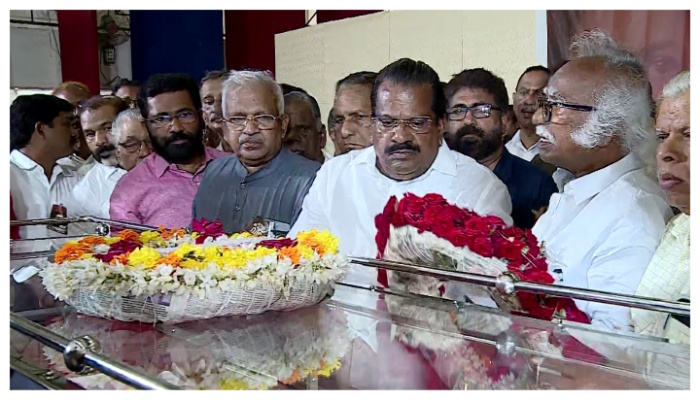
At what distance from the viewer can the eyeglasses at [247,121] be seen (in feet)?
7.94

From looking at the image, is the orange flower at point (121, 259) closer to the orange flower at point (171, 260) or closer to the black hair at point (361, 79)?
the orange flower at point (171, 260)

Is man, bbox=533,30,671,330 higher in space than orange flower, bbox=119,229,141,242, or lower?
higher

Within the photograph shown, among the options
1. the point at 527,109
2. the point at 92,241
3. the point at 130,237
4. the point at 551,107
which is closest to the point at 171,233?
the point at 130,237

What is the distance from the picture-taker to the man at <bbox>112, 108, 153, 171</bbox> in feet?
10.2

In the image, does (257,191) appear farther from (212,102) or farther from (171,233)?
(171,233)

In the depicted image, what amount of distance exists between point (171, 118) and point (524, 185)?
3.85ft

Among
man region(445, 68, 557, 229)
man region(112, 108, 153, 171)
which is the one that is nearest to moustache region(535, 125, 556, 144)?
man region(445, 68, 557, 229)

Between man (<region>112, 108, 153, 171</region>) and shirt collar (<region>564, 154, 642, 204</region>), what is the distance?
1.83 metres

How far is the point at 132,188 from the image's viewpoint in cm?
277

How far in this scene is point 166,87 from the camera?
2670 millimetres

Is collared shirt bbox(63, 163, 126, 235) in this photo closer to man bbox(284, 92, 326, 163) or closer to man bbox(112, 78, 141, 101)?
man bbox(112, 78, 141, 101)
